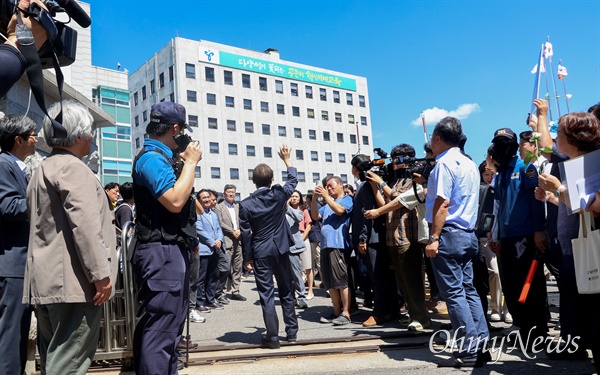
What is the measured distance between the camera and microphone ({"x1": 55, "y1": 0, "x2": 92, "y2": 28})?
234 centimetres

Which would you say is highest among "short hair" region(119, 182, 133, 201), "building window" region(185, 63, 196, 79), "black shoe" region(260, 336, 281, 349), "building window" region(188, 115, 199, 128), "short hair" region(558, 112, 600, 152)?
"building window" region(185, 63, 196, 79)

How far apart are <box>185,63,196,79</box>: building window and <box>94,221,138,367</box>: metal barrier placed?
5186cm

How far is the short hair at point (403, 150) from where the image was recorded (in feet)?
20.5

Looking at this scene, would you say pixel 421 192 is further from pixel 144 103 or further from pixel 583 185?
pixel 144 103

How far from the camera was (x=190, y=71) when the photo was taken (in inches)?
2127

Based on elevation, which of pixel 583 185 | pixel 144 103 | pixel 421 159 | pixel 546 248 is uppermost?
pixel 144 103

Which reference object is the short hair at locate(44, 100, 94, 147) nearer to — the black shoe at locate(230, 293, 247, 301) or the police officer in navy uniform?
the police officer in navy uniform

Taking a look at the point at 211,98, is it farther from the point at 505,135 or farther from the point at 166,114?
the point at 166,114

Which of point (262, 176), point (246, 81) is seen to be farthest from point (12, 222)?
point (246, 81)

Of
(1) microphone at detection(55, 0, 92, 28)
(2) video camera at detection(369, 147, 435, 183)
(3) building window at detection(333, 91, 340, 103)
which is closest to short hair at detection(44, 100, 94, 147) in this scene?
(1) microphone at detection(55, 0, 92, 28)

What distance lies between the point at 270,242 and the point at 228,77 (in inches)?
2112

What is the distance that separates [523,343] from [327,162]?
2299 inches

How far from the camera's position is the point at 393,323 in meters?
6.70

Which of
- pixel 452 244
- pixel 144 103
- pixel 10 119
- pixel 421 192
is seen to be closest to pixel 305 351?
pixel 452 244
